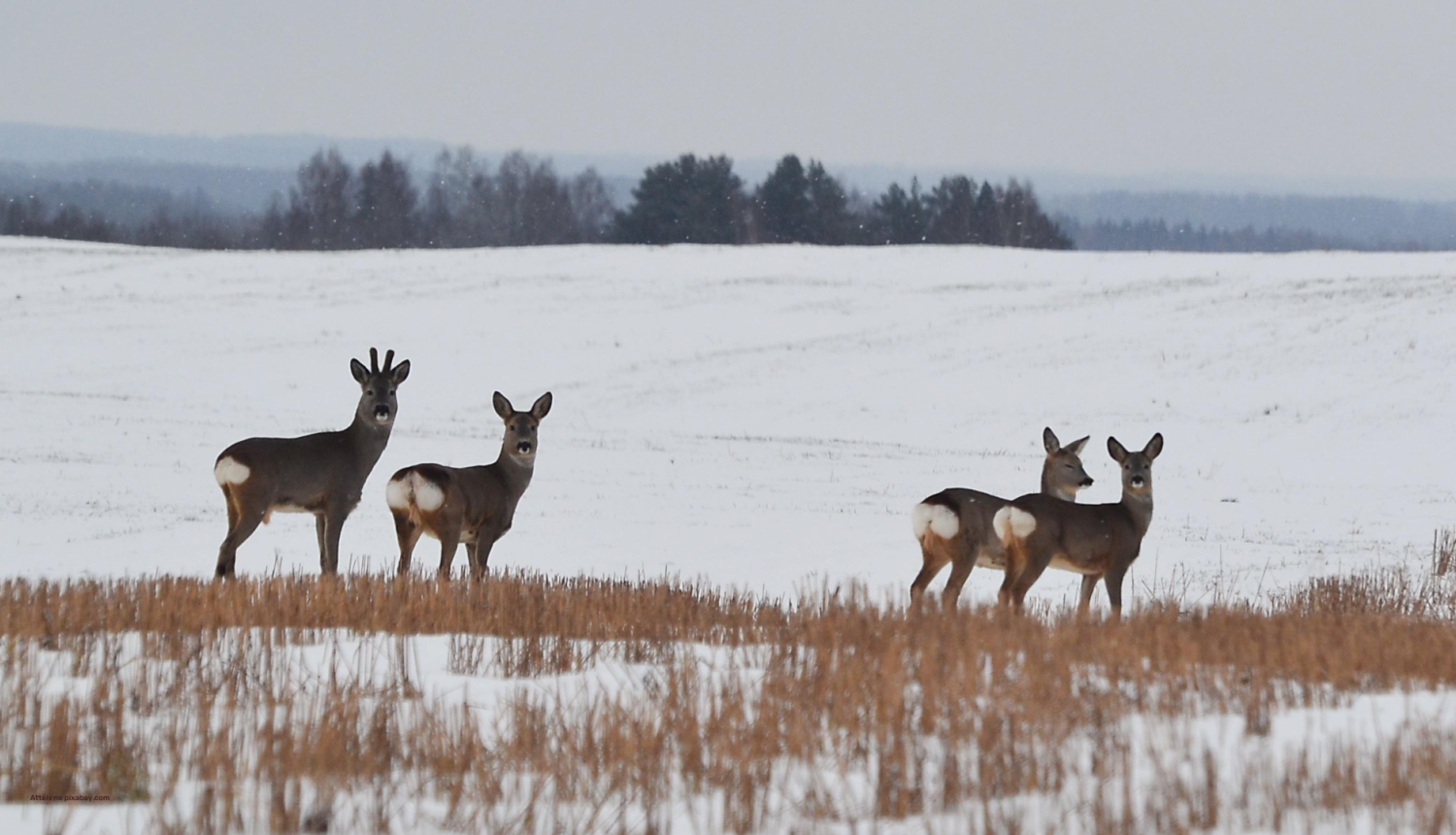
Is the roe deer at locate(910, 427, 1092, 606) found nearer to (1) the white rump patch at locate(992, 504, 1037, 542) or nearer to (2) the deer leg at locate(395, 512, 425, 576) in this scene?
(1) the white rump patch at locate(992, 504, 1037, 542)

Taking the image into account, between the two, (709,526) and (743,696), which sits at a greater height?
(743,696)

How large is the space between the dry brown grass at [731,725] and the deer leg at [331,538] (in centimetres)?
309

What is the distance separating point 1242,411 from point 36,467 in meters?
18.4

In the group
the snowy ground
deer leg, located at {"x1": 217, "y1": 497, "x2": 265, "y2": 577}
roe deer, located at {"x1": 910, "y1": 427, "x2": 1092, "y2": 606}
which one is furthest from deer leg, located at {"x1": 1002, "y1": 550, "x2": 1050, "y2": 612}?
deer leg, located at {"x1": 217, "y1": 497, "x2": 265, "y2": 577}

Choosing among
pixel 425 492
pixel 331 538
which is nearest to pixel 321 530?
pixel 331 538

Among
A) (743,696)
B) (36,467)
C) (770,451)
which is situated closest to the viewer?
(743,696)

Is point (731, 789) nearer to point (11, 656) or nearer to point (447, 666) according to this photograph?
point (447, 666)

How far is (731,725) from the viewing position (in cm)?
552

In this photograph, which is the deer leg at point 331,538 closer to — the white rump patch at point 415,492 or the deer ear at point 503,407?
the white rump patch at point 415,492

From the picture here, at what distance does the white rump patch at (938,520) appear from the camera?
1062 cm

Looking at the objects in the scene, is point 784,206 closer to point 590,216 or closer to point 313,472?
point 590,216

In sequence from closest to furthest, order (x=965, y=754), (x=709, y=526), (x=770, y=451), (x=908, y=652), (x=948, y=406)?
(x=965, y=754) < (x=908, y=652) < (x=709, y=526) < (x=770, y=451) < (x=948, y=406)

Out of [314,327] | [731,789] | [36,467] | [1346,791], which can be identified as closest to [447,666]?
[731,789]

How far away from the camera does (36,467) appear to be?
20359 mm
